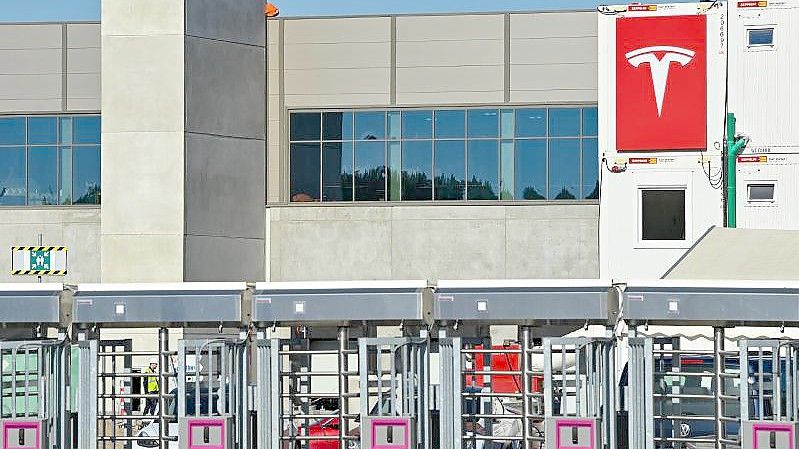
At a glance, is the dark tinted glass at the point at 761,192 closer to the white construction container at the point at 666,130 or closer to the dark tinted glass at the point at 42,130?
the white construction container at the point at 666,130

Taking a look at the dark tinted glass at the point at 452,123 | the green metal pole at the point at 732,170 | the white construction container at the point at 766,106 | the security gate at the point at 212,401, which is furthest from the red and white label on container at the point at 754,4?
the security gate at the point at 212,401

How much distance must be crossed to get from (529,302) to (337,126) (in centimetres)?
2274

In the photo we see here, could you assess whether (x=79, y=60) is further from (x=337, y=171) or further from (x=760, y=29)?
(x=760, y=29)

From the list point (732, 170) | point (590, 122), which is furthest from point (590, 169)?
point (732, 170)

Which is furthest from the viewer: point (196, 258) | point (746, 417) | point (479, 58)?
point (479, 58)

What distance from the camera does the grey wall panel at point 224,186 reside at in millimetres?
36312

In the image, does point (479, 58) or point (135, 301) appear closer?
point (135, 301)

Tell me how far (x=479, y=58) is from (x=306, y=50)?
4302 mm

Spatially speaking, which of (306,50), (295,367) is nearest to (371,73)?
(306,50)

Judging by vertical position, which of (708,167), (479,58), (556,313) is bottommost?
(556,313)

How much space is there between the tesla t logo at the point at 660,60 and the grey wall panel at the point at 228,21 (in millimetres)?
8907

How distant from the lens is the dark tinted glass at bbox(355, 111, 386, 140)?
129 feet

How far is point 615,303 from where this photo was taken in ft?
56.7

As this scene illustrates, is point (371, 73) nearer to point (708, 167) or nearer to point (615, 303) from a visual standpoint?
point (708, 167)
